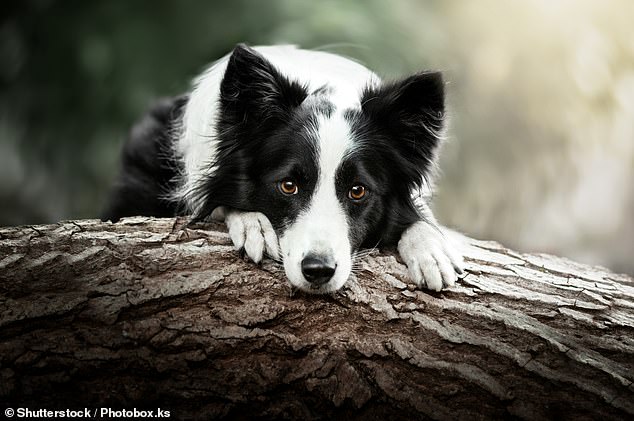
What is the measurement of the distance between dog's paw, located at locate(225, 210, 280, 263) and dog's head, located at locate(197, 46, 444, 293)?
5cm

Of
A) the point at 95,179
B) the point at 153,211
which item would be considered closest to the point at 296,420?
the point at 153,211

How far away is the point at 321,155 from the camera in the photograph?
318 cm

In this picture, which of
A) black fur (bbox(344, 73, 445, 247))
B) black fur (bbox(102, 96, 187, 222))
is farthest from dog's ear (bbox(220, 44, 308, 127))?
black fur (bbox(102, 96, 187, 222))

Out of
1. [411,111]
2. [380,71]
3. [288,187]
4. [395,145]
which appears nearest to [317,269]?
[288,187]

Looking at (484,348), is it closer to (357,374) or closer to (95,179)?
(357,374)

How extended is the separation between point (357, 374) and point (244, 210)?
1108 millimetres

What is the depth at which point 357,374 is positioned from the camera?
2717 mm

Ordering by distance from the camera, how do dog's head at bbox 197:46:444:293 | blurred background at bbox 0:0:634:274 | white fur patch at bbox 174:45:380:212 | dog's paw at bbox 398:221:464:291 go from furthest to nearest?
1. blurred background at bbox 0:0:634:274
2. white fur patch at bbox 174:45:380:212
3. dog's head at bbox 197:46:444:293
4. dog's paw at bbox 398:221:464:291

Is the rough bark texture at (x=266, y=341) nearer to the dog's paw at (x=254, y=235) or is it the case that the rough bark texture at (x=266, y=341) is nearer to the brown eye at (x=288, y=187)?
the dog's paw at (x=254, y=235)

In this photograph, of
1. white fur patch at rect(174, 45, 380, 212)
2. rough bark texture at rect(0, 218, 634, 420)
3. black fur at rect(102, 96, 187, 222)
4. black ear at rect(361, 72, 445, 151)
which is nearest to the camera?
rough bark texture at rect(0, 218, 634, 420)

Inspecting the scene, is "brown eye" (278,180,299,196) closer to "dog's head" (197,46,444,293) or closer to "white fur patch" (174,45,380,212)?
"dog's head" (197,46,444,293)

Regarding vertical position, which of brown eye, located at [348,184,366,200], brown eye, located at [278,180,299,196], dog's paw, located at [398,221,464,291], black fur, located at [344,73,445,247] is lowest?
dog's paw, located at [398,221,464,291]

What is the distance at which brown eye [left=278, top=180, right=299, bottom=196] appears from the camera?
3164 mm

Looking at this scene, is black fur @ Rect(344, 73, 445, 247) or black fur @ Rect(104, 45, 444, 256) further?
black fur @ Rect(344, 73, 445, 247)
